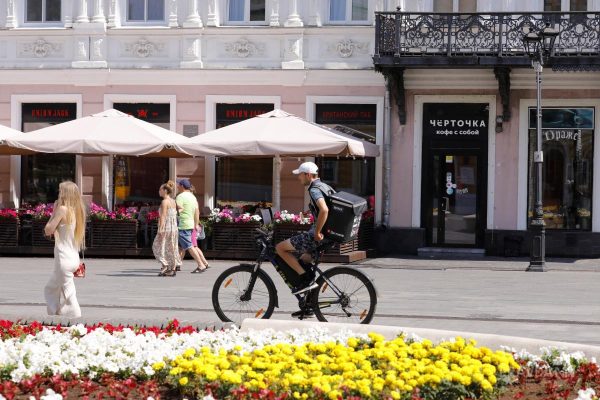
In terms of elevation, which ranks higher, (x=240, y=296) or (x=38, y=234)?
(x=240, y=296)

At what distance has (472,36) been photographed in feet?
79.5

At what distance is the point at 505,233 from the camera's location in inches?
993

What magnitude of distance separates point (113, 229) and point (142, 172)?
8.84 ft

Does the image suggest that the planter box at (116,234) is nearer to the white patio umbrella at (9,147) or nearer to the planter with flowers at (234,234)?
the planter with flowers at (234,234)

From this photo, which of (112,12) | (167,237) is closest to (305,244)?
(167,237)

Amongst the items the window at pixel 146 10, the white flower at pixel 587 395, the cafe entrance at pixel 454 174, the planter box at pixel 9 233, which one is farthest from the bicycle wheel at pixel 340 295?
the window at pixel 146 10

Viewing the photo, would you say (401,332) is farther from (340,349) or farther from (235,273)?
(235,273)

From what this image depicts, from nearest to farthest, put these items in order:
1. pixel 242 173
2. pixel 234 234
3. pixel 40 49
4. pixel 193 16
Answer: pixel 234 234
pixel 242 173
pixel 193 16
pixel 40 49

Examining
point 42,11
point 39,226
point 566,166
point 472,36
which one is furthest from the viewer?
point 42,11

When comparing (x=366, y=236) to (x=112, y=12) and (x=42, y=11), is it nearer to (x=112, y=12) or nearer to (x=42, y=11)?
(x=112, y=12)

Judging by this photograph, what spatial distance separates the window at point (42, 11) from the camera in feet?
89.4

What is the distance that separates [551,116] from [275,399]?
19.7 metres

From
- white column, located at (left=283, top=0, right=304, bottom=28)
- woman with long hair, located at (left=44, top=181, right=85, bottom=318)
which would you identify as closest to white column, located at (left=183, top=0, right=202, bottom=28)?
white column, located at (left=283, top=0, right=304, bottom=28)

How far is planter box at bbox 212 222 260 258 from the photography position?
23719 millimetres
